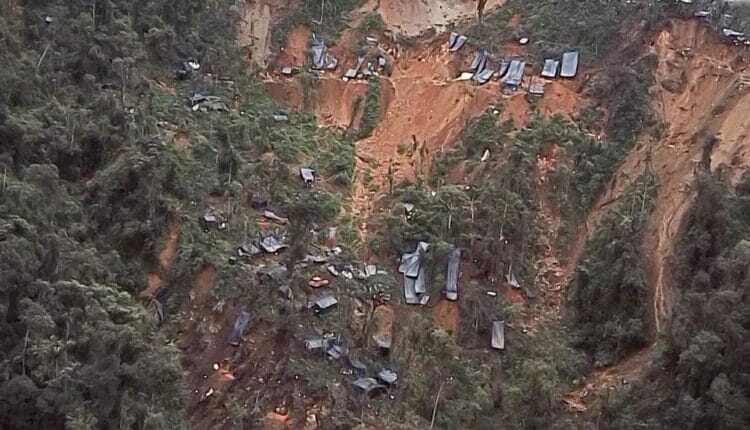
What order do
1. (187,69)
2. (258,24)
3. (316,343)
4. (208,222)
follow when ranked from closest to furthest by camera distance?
(316,343), (208,222), (187,69), (258,24)

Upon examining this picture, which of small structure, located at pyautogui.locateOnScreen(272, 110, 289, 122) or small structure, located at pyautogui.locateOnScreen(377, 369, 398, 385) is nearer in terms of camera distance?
small structure, located at pyautogui.locateOnScreen(377, 369, 398, 385)

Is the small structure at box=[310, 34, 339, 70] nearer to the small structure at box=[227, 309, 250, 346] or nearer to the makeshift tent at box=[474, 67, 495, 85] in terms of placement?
the makeshift tent at box=[474, 67, 495, 85]

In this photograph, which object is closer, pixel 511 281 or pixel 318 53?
pixel 511 281

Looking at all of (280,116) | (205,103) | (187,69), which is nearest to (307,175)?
(280,116)

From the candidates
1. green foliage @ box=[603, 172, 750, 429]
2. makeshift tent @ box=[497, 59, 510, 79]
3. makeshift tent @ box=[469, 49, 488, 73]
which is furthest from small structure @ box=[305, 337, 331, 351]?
makeshift tent @ box=[469, 49, 488, 73]

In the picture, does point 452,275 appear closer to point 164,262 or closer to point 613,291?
point 613,291

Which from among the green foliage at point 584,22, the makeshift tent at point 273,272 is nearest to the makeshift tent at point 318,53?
the green foliage at point 584,22
